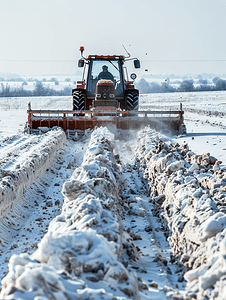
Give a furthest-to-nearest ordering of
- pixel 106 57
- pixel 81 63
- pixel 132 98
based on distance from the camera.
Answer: pixel 132 98
pixel 106 57
pixel 81 63

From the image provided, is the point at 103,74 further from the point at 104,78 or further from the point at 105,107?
the point at 105,107

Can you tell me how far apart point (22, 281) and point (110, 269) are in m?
0.59

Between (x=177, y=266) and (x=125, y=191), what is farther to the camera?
(x=125, y=191)

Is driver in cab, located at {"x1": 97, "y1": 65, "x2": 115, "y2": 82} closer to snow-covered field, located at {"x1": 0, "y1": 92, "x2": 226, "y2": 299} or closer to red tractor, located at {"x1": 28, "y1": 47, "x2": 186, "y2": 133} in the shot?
red tractor, located at {"x1": 28, "y1": 47, "x2": 186, "y2": 133}

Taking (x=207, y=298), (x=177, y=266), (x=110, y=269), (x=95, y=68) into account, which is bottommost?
(x=177, y=266)

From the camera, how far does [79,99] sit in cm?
1316

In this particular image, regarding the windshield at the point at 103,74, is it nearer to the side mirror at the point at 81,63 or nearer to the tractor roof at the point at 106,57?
the tractor roof at the point at 106,57

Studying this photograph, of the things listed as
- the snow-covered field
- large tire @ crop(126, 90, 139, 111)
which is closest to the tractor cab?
large tire @ crop(126, 90, 139, 111)

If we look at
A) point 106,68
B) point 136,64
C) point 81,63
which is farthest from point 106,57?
point 136,64

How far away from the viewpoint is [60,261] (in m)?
2.36

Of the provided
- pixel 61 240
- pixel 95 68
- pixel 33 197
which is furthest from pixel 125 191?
pixel 95 68

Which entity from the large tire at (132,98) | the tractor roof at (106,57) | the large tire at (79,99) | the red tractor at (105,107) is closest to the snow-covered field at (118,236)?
the red tractor at (105,107)

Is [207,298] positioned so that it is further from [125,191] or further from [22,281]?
[125,191]

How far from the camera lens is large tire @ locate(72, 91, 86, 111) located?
43.1 ft
